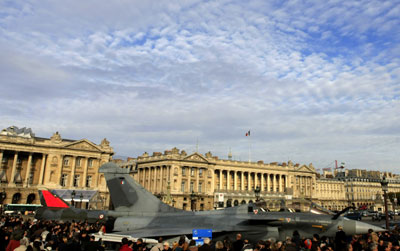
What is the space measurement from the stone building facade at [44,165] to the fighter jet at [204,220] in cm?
5127

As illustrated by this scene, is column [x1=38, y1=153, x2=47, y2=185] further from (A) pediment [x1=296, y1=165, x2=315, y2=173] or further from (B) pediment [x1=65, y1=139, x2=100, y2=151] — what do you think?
(A) pediment [x1=296, y1=165, x2=315, y2=173]

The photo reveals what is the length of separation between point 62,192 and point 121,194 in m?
51.7

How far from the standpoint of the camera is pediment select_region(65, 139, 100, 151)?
75.8m

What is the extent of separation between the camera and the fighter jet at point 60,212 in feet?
73.8

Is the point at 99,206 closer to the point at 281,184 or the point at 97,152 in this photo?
the point at 97,152

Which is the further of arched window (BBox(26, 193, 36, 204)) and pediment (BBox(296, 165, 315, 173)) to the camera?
pediment (BBox(296, 165, 315, 173))

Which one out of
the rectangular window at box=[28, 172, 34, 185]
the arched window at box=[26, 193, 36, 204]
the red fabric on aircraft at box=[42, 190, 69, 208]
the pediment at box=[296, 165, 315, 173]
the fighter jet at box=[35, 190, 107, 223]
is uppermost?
the pediment at box=[296, 165, 315, 173]

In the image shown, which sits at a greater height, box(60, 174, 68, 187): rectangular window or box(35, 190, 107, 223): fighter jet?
box(60, 174, 68, 187): rectangular window

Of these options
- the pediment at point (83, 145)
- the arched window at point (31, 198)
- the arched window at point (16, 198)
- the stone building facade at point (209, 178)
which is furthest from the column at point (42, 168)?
the stone building facade at point (209, 178)

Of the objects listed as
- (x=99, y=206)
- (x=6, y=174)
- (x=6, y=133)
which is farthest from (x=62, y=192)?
(x=6, y=133)

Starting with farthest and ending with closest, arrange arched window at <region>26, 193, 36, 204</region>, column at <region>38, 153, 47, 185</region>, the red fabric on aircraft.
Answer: column at <region>38, 153, 47, 185</region> < arched window at <region>26, 193, 36, 204</region> < the red fabric on aircraft

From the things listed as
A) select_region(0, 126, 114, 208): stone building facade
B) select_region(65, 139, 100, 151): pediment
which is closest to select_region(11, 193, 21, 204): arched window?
select_region(0, 126, 114, 208): stone building facade

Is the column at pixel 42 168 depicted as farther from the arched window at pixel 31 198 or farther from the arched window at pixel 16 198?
the arched window at pixel 16 198

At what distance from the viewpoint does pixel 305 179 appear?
120 m
